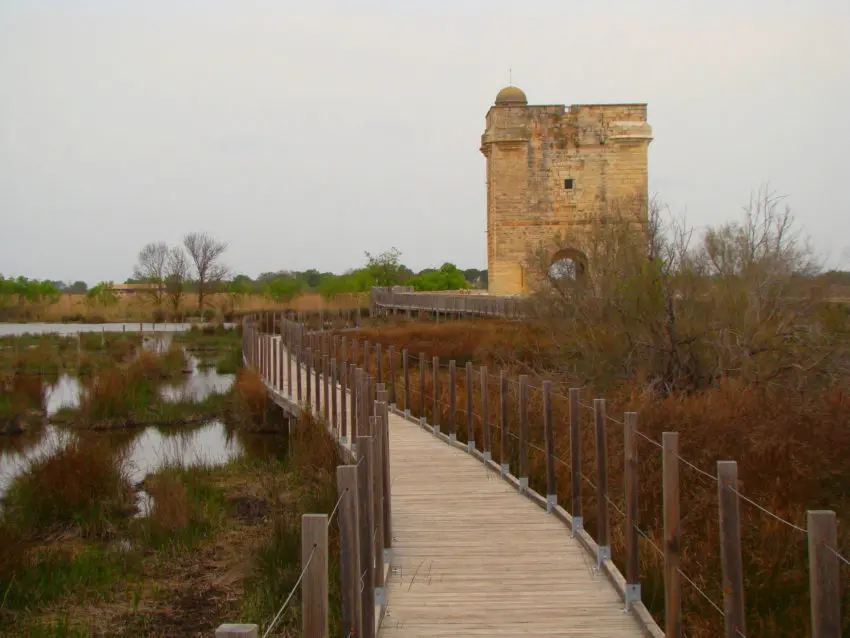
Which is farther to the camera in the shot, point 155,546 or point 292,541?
point 155,546

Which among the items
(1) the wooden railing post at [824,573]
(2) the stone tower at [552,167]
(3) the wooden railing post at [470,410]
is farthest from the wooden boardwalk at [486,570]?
(2) the stone tower at [552,167]

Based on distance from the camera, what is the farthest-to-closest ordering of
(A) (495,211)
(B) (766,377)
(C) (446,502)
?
(A) (495,211)
(B) (766,377)
(C) (446,502)

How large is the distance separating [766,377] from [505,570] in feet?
23.2

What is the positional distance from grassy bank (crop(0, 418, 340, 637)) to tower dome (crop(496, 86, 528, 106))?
29769 millimetres

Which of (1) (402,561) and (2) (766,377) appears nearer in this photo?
(1) (402,561)

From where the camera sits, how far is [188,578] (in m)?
9.38

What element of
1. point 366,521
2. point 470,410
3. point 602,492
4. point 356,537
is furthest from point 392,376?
point 356,537

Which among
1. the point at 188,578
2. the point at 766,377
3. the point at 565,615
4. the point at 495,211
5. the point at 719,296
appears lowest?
the point at 188,578

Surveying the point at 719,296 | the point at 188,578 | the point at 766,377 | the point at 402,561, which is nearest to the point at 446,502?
the point at 402,561

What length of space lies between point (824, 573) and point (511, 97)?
3940cm

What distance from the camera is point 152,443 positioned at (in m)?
18.0

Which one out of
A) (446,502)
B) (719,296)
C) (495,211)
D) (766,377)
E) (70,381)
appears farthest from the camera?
(495,211)

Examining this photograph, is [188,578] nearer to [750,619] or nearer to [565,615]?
[565,615]

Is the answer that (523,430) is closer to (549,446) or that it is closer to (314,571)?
(549,446)
